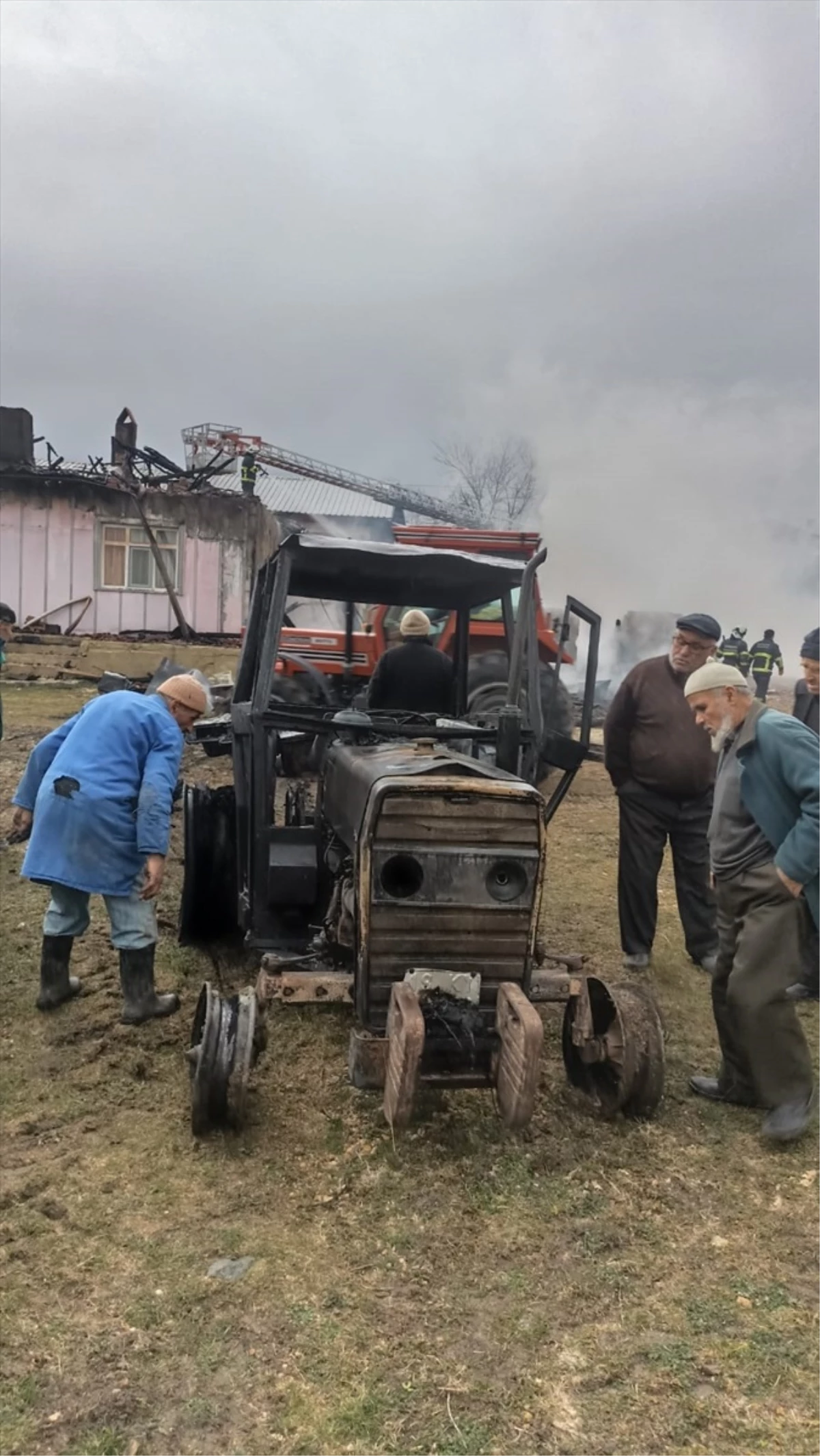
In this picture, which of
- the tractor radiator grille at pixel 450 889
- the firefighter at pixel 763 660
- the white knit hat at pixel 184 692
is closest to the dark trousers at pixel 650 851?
the tractor radiator grille at pixel 450 889

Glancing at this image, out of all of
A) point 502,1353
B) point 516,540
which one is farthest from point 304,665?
point 516,540

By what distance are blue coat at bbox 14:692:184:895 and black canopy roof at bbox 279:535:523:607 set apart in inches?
39.8

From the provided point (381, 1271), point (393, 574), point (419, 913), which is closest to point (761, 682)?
point (393, 574)

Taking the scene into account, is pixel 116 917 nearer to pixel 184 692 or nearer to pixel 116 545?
pixel 184 692

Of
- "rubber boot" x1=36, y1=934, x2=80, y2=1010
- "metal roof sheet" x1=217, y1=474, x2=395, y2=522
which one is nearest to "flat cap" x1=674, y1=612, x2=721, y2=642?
"rubber boot" x1=36, y1=934, x2=80, y2=1010

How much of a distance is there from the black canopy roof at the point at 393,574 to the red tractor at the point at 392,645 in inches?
4.0

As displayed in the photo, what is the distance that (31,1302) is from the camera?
2.65 meters

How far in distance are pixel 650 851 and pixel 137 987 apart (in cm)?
264

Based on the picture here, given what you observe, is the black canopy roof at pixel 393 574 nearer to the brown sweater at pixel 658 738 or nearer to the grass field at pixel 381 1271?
the brown sweater at pixel 658 738

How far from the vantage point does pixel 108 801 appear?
170 inches

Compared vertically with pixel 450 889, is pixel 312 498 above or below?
above

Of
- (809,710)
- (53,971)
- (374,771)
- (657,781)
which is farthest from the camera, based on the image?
A: (809,710)

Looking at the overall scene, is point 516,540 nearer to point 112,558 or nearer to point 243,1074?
point 243,1074

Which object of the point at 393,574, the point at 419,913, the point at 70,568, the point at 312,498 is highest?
the point at 312,498
